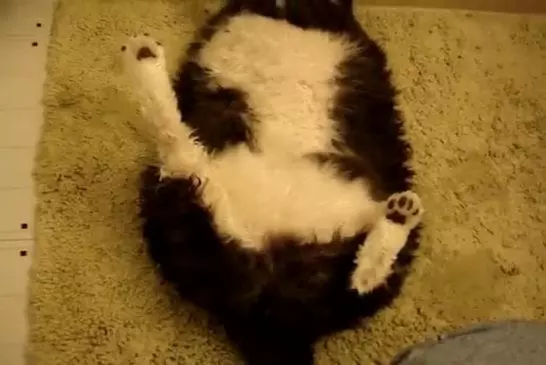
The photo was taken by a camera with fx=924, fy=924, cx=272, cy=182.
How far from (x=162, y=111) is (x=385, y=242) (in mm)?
365

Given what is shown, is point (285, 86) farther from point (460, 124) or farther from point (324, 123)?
point (460, 124)

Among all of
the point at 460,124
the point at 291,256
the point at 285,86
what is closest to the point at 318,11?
the point at 285,86

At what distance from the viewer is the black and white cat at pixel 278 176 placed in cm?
127

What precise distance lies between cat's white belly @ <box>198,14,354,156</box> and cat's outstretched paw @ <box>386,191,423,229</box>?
0.52 feet

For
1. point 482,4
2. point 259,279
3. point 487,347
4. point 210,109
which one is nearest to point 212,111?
point 210,109

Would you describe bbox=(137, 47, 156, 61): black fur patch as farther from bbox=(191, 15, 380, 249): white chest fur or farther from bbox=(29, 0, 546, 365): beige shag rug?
bbox=(29, 0, 546, 365): beige shag rug

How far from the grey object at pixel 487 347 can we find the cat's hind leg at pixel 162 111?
1.29ft

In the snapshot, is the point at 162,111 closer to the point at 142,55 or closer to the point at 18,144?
the point at 142,55

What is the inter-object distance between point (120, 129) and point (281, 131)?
1.05 ft

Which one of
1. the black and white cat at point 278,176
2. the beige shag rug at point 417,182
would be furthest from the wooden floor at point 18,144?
the black and white cat at point 278,176

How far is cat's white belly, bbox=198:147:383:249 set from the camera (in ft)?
4.25

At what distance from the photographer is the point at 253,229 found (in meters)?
1.30

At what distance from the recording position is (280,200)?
Answer: 4.38 ft

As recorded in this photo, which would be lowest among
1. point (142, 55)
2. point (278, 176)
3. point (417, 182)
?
point (417, 182)
